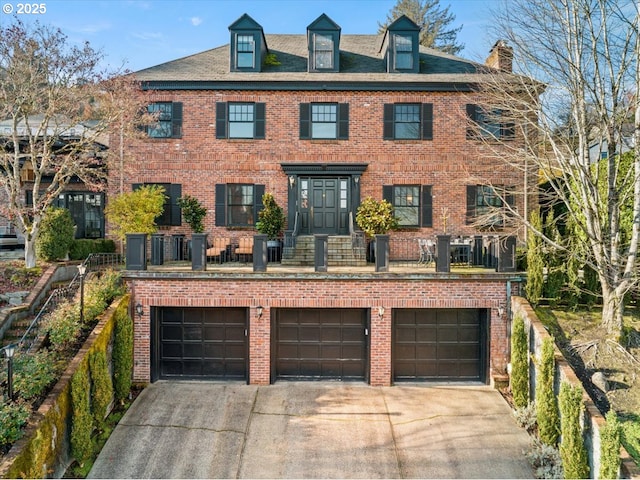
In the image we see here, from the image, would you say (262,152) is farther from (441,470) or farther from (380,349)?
(441,470)

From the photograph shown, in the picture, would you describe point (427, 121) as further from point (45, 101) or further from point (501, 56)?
point (45, 101)

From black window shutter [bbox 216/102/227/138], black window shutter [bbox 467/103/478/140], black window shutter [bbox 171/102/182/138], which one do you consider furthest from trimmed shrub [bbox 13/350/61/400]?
black window shutter [bbox 467/103/478/140]

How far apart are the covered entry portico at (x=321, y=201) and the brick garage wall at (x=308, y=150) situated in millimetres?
512

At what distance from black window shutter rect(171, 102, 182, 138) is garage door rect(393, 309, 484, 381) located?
9557mm

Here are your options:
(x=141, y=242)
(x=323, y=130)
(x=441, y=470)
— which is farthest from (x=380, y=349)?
(x=323, y=130)

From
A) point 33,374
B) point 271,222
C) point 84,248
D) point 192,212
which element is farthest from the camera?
point 192,212

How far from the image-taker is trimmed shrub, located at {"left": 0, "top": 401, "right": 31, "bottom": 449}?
5842mm

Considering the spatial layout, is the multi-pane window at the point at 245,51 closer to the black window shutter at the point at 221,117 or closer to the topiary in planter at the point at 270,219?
the black window shutter at the point at 221,117

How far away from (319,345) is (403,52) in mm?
10441

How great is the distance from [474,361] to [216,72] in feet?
40.9

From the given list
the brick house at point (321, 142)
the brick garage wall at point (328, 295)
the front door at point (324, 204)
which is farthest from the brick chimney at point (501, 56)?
the brick garage wall at point (328, 295)

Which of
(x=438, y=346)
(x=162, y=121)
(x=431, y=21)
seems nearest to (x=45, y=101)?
(x=162, y=121)

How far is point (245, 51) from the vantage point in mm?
13820

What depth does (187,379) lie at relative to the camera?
10281 mm
